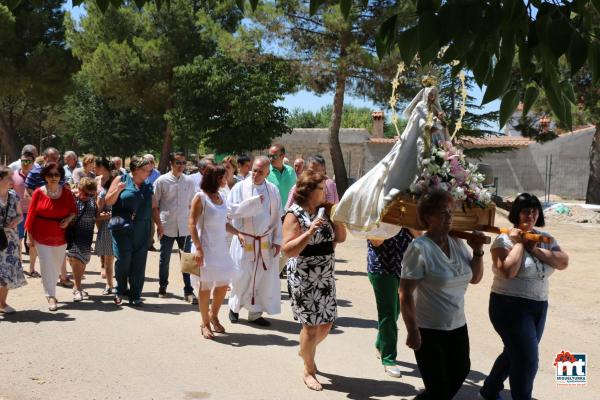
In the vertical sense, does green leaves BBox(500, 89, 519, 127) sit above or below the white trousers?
above

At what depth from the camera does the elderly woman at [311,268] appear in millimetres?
5770

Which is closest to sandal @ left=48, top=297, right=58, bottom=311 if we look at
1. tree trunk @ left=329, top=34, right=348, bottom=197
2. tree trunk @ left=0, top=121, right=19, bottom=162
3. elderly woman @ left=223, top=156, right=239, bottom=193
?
elderly woman @ left=223, top=156, right=239, bottom=193

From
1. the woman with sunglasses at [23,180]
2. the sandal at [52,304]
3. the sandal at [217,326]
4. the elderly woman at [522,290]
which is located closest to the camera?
the elderly woman at [522,290]

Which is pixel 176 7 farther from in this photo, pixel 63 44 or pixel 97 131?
pixel 97 131

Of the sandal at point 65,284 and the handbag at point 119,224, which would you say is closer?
the handbag at point 119,224

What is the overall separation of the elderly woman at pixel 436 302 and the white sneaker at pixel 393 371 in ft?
5.09

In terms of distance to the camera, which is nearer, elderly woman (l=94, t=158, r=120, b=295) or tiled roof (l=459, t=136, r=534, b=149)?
elderly woman (l=94, t=158, r=120, b=295)

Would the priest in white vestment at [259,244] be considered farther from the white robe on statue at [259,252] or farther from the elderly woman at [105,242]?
the elderly woman at [105,242]

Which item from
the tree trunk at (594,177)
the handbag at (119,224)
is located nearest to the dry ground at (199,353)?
the handbag at (119,224)

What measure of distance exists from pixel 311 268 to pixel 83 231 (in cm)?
455

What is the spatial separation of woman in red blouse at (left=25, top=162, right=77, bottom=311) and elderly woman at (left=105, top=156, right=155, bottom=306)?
0.61m

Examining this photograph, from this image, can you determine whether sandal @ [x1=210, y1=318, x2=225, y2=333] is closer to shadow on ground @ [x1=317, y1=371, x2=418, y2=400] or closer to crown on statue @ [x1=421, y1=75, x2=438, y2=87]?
shadow on ground @ [x1=317, y1=371, x2=418, y2=400]

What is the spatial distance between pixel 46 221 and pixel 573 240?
14144mm

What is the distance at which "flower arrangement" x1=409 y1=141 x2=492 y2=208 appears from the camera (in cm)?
482
